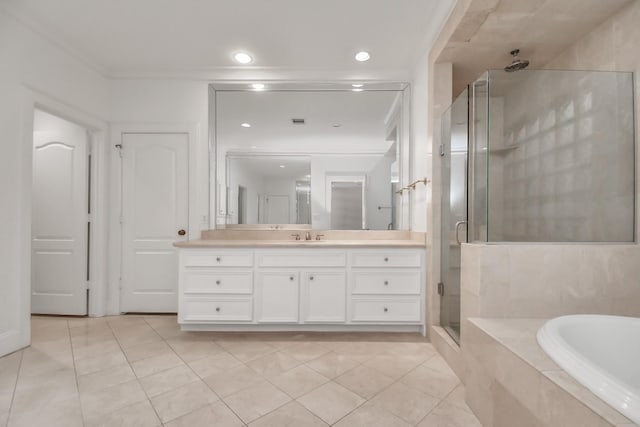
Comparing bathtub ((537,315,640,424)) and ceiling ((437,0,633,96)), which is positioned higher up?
ceiling ((437,0,633,96))

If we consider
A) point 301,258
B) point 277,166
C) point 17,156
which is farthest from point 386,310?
point 17,156

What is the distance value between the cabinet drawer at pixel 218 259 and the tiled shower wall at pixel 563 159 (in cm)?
174

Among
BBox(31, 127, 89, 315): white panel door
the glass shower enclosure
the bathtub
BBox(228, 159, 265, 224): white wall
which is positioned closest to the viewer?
the bathtub

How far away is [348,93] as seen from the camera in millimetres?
2842

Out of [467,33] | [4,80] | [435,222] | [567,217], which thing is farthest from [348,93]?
[4,80]

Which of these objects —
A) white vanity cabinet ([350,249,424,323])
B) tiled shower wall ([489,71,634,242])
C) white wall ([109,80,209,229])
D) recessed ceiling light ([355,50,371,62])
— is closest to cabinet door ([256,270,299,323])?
white vanity cabinet ([350,249,424,323])

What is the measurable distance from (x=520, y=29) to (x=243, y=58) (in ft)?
7.08

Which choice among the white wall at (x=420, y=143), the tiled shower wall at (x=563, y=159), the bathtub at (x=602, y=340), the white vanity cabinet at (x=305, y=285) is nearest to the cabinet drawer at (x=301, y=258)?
the white vanity cabinet at (x=305, y=285)

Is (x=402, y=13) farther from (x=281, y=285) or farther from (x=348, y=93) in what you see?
(x=281, y=285)

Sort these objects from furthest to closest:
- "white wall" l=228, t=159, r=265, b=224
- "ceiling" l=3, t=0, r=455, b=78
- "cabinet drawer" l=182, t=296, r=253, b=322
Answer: "white wall" l=228, t=159, r=265, b=224 < "cabinet drawer" l=182, t=296, r=253, b=322 < "ceiling" l=3, t=0, r=455, b=78

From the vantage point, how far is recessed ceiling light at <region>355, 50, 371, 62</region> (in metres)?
2.51

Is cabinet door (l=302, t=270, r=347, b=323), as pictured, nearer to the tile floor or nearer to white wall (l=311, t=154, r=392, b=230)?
the tile floor

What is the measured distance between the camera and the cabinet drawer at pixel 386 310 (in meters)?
2.30

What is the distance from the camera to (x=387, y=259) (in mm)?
2311
